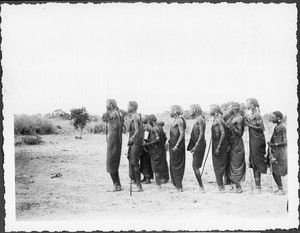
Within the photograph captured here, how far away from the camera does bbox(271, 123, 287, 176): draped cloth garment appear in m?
8.52

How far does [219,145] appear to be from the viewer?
8.52 m

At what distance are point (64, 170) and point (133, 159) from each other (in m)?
Answer: 1.29

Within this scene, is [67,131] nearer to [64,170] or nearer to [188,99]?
[64,170]

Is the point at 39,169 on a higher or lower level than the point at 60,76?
lower

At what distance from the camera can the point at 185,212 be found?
843cm

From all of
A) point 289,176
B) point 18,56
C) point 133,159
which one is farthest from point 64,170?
point 289,176

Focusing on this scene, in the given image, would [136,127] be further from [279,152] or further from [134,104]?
[279,152]

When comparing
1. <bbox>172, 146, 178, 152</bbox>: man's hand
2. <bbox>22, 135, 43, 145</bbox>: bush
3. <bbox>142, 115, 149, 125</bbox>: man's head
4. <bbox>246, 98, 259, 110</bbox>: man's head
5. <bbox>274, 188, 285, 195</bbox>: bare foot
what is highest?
<bbox>246, 98, 259, 110</bbox>: man's head

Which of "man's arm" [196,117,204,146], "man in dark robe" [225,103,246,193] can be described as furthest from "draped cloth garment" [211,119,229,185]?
"man's arm" [196,117,204,146]

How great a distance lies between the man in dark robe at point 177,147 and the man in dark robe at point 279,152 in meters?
1.61

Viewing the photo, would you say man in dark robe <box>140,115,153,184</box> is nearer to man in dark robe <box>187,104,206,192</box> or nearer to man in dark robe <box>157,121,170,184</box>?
man in dark robe <box>157,121,170,184</box>

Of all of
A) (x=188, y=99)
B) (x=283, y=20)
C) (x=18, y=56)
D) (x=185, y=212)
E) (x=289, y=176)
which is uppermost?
(x=283, y=20)

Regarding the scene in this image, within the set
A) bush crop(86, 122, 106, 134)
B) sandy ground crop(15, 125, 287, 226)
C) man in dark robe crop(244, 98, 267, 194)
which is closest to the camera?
sandy ground crop(15, 125, 287, 226)

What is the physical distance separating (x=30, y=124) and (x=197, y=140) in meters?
3.04
